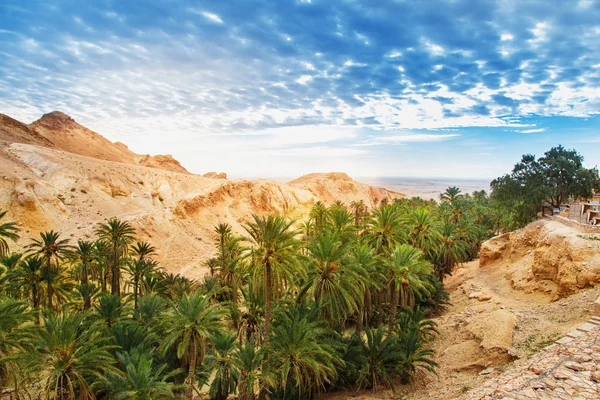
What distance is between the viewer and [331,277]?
65.1ft

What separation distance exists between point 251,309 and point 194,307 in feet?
14.8

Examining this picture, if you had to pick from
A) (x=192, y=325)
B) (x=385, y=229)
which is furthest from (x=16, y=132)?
(x=385, y=229)

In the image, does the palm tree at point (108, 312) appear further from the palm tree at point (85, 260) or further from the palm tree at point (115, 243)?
the palm tree at point (115, 243)

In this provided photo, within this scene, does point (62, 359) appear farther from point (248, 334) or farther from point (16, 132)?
point (16, 132)

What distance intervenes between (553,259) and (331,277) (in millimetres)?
16581

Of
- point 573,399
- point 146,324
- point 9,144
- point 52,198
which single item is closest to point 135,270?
point 146,324

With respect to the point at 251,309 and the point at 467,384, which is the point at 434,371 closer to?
the point at 467,384

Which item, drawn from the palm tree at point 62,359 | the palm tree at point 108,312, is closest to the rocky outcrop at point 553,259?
the palm tree at point 62,359

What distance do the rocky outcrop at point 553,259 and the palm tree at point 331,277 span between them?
44.0ft

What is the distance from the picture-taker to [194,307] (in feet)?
59.5

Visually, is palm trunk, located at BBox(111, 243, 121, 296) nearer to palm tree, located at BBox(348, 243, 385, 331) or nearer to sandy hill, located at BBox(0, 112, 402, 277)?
sandy hill, located at BBox(0, 112, 402, 277)

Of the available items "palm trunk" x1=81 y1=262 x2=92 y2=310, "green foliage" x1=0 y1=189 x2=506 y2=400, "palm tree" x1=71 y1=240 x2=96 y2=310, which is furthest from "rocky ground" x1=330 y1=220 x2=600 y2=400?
"palm tree" x1=71 y1=240 x2=96 y2=310

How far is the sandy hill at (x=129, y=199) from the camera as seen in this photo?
Answer: 4691 centimetres

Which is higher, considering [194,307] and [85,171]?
[85,171]
